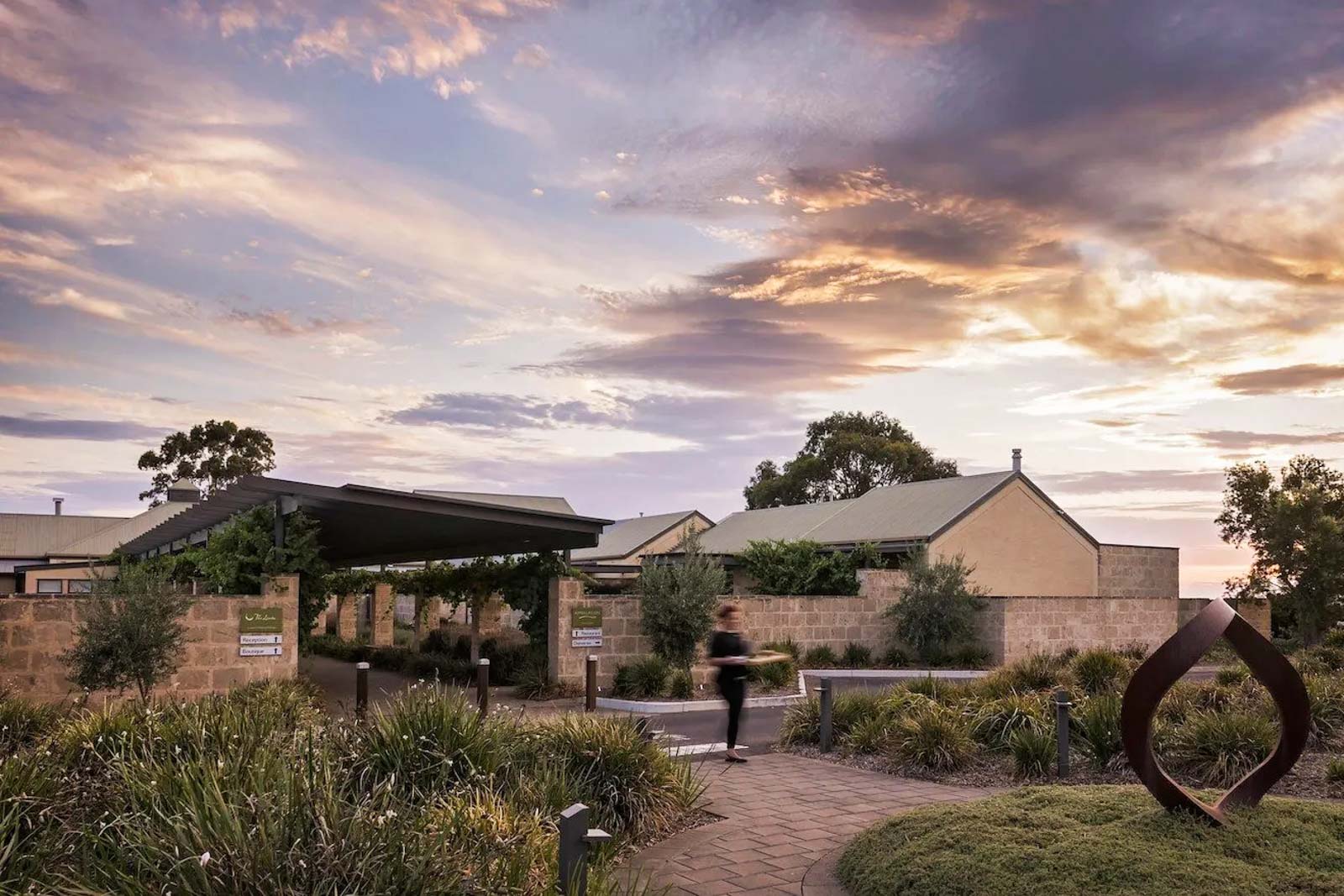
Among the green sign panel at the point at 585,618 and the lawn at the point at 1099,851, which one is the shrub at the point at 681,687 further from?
the lawn at the point at 1099,851

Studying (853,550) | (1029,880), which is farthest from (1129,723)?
(853,550)

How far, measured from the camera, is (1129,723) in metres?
7.42

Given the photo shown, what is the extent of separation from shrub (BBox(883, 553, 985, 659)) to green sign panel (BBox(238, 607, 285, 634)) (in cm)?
1437

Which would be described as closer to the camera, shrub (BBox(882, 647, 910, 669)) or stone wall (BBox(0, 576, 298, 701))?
stone wall (BBox(0, 576, 298, 701))

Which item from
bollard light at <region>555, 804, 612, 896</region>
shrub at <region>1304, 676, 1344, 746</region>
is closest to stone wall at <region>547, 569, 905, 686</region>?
shrub at <region>1304, 676, 1344, 746</region>

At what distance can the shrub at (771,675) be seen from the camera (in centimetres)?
2042

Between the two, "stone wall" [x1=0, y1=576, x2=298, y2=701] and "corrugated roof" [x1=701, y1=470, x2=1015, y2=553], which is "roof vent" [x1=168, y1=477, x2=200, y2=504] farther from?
"stone wall" [x1=0, y1=576, x2=298, y2=701]

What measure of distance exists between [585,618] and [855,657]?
7985 millimetres

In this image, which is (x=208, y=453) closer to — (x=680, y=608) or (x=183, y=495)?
(x=183, y=495)

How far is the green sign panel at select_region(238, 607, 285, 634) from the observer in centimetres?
1702

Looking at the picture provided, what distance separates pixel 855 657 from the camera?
84.0 feet

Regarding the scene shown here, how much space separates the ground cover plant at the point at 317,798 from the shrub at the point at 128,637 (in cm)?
462

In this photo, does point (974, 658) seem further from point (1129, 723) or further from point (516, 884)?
point (516, 884)

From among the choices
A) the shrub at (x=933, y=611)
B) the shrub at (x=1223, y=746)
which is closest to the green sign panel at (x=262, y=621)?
the shrub at (x=1223, y=746)
